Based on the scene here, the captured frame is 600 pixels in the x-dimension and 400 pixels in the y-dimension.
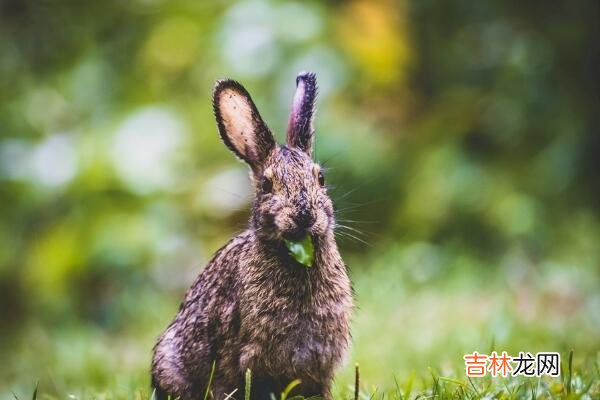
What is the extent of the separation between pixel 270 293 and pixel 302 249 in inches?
9.8

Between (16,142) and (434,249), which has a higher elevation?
(16,142)

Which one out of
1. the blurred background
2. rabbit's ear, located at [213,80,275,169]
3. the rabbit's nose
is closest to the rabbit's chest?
the rabbit's nose

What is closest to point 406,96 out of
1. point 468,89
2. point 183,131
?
point 468,89

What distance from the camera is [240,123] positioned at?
332 cm

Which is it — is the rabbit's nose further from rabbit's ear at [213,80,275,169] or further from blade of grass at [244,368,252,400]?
blade of grass at [244,368,252,400]

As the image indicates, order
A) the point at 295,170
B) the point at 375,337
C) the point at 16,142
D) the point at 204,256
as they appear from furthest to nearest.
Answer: the point at 16,142, the point at 204,256, the point at 375,337, the point at 295,170

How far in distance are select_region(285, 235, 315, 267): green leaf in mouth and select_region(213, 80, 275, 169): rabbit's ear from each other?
36 centimetres

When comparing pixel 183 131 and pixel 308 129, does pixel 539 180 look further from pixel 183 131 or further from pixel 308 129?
pixel 308 129

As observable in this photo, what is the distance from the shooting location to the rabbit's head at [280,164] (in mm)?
3174

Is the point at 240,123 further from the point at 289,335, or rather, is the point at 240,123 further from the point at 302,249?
the point at 289,335

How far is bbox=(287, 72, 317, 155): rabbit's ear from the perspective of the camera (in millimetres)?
3428

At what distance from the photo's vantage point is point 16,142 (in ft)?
26.5

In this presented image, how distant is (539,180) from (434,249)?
3.63ft

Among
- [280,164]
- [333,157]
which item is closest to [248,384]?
[280,164]
